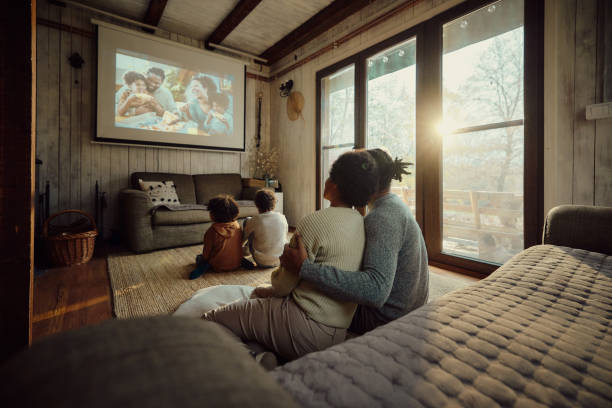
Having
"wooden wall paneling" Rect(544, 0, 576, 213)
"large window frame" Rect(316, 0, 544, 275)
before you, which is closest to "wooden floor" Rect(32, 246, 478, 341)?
"large window frame" Rect(316, 0, 544, 275)

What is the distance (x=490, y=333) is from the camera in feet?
1.83

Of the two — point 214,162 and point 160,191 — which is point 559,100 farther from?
point 214,162

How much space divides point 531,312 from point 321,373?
582 millimetres

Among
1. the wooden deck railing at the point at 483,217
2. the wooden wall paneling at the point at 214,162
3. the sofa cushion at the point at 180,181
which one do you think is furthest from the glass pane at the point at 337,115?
the sofa cushion at the point at 180,181

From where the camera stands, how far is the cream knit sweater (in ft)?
2.87

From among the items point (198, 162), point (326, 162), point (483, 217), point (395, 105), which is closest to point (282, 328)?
point (483, 217)

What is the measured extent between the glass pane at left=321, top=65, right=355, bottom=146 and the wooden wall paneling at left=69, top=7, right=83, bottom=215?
337 centimetres

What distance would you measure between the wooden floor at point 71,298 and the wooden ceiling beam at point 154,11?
3268 mm

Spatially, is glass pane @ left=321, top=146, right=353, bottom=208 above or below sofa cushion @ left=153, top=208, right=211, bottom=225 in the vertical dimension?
above

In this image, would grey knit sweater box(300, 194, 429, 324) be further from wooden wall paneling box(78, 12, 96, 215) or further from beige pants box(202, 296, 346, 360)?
wooden wall paneling box(78, 12, 96, 215)

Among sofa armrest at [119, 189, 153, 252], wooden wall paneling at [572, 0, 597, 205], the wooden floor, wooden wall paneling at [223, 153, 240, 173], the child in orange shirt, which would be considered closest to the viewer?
the wooden floor

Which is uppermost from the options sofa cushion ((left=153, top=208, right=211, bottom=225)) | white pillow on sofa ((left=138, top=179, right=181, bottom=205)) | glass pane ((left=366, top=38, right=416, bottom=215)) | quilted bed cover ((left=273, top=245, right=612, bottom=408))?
glass pane ((left=366, top=38, right=416, bottom=215))

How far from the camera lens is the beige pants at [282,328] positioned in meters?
0.88

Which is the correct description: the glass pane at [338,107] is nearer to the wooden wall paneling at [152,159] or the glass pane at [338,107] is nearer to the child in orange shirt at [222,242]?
the child in orange shirt at [222,242]
